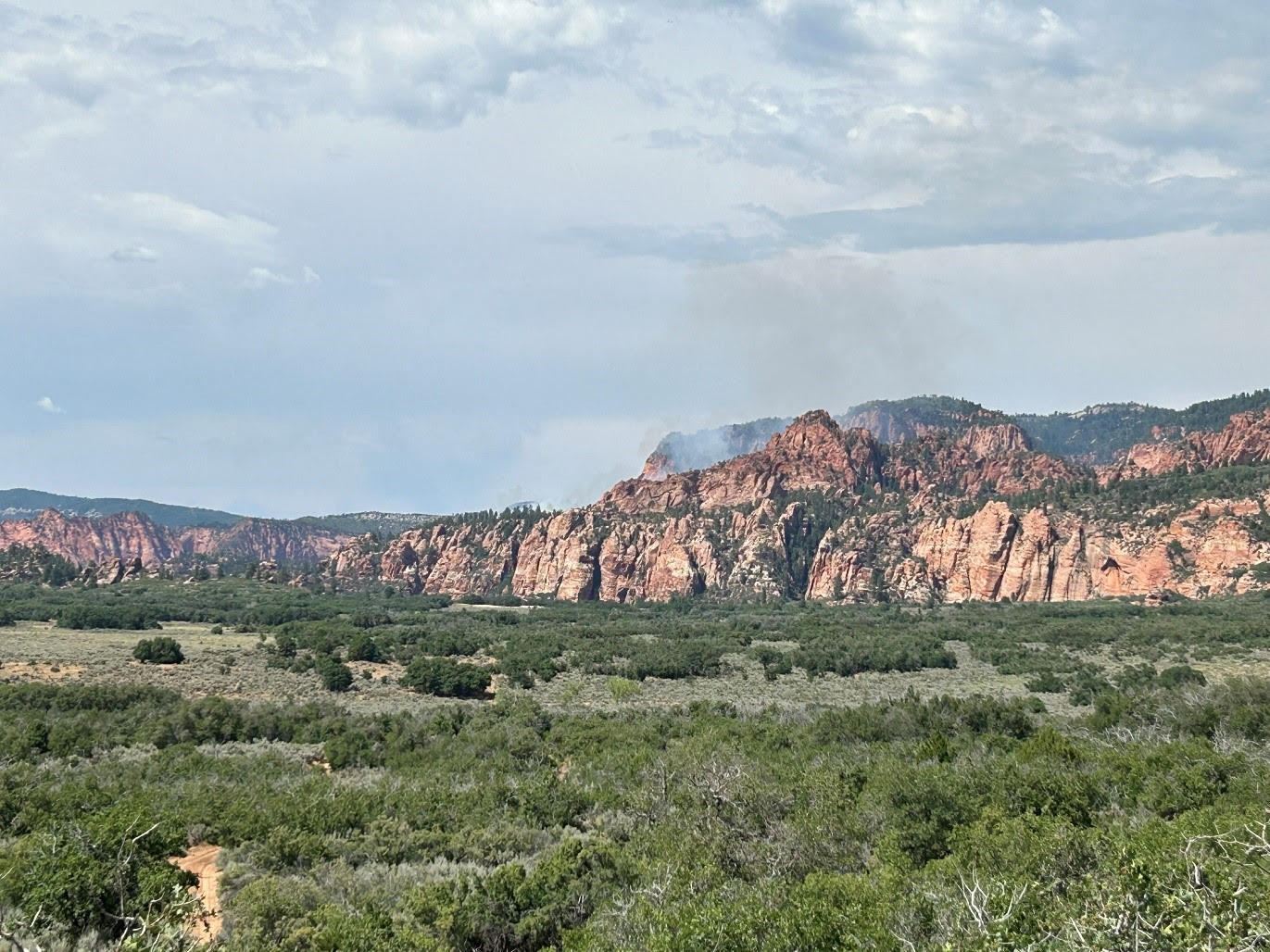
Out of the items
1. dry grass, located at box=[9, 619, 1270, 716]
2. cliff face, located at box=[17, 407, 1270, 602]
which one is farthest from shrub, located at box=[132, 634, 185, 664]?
cliff face, located at box=[17, 407, 1270, 602]

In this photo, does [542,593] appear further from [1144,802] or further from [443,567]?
[1144,802]

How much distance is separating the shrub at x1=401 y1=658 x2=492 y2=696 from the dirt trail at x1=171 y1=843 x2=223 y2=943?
33.6 metres

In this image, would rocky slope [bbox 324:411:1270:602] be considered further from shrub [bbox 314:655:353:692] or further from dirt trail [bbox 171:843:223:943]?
dirt trail [bbox 171:843:223:943]

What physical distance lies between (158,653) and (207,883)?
45.6 meters

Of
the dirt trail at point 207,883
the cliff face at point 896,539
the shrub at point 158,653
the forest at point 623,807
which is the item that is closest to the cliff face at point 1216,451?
the cliff face at point 896,539

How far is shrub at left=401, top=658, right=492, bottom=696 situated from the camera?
54656 mm

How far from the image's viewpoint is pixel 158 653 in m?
58.4

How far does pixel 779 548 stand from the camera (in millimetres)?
165000

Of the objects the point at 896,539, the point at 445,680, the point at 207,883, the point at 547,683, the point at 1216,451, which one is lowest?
the point at 547,683

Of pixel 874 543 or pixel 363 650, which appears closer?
pixel 363 650

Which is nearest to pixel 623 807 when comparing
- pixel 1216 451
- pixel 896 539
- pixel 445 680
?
pixel 445 680

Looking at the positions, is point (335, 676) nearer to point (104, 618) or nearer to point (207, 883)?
point (207, 883)

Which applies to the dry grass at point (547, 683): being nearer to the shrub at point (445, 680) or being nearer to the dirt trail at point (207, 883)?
the shrub at point (445, 680)

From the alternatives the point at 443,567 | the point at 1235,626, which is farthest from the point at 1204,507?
the point at 443,567
